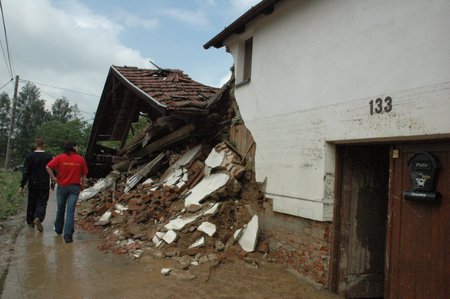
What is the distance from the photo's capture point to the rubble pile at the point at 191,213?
627 centimetres

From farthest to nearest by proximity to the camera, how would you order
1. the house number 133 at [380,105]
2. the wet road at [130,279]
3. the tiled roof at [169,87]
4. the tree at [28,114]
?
the tree at [28,114] < the tiled roof at [169,87] < the wet road at [130,279] < the house number 133 at [380,105]

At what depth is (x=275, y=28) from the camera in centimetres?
666

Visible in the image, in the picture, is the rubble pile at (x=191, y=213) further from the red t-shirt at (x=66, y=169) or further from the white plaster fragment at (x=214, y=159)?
the red t-shirt at (x=66, y=169)

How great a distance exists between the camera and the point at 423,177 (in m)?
4.26

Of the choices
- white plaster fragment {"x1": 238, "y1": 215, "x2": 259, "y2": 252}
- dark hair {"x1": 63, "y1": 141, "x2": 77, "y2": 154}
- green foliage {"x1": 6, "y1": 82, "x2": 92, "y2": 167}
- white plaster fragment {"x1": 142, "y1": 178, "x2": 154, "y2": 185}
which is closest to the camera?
white plaster fragment {"x1": 238, "y1": 215, "x2": 259, "y2": 252}

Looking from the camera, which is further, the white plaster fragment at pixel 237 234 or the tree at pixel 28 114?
the tree at pixel 28 114

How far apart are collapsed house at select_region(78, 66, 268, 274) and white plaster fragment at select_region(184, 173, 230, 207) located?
3 cm

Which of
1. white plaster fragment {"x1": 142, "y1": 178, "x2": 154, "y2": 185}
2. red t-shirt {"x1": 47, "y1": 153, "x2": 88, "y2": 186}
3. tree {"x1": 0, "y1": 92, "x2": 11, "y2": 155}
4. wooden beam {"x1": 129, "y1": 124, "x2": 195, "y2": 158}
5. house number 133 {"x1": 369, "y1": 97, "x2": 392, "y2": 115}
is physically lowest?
white plaster fragment {"x1": 142, "y1": 178, "x2": 154, "y2": 185}

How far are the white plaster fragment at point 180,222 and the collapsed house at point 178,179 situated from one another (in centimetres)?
2

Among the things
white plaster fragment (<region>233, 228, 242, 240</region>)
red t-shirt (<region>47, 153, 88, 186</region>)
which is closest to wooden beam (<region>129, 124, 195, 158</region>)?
red t-shirt (<region>47, 153, 88, 186</region>)

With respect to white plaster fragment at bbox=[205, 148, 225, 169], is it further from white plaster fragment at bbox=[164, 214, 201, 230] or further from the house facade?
white plaster fragment at bbox=[164, 214, 201, 230]

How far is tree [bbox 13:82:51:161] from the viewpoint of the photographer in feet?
265

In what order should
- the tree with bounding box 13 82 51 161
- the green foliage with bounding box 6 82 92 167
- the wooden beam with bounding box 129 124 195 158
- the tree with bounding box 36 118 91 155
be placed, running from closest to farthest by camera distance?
the wooden beam with bounding box 129 124 195 158 → the tree with bounding box 36 118 91 155 → the green foliage with bounding box 6 82 92 167 → the tree with bounding box 13 82 51 161

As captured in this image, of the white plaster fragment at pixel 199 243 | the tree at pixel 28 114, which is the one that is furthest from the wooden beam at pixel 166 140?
the tree at pixel 28 114
